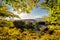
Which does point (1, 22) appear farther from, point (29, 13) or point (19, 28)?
point (29, 13)

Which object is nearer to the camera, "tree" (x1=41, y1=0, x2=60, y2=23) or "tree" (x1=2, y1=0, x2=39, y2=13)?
"tree" (x1=41, y1=0, x2=60, y2=23)

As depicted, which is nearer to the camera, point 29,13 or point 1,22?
point 1,22

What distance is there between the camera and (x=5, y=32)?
3455 millimetres

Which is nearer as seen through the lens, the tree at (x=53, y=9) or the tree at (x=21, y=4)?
the tree at (x=53, y=9)

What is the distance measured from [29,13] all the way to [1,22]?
91 centimetres

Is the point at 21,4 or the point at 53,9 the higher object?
the point at 21,4

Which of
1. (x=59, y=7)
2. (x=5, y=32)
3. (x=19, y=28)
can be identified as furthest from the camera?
(x=19, y=28)

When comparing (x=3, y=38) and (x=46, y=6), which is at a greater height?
(x=46, y=6)

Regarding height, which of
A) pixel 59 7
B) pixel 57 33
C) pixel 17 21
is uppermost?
pixel 59 7

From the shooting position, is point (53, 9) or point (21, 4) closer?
point (53, 9)

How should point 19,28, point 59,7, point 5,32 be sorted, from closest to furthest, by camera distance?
point 5,32 → point 59,7 → point 19,28

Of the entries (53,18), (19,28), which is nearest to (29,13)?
(19,28)

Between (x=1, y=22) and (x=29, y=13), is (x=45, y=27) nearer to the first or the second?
(x=29, y=13)

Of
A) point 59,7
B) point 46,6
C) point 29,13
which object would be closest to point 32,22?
point 29,13
